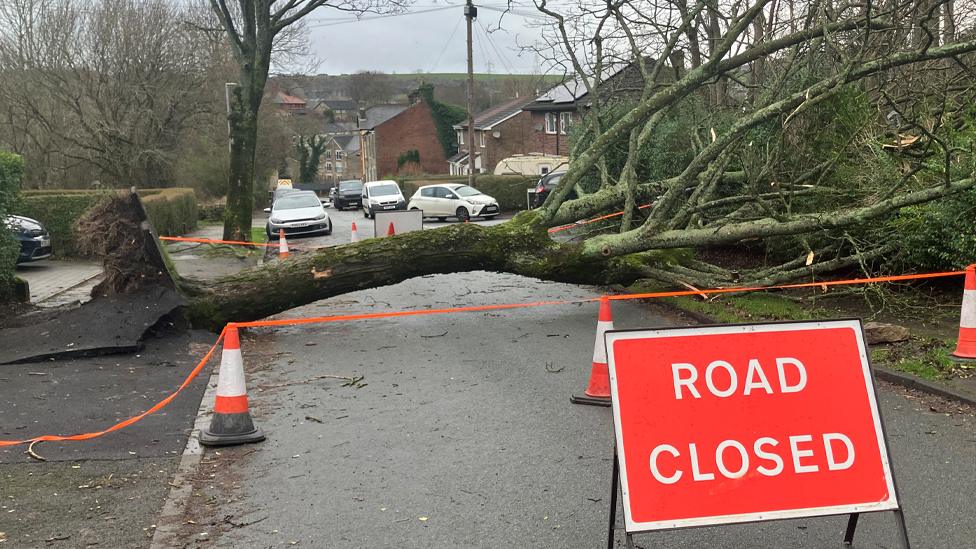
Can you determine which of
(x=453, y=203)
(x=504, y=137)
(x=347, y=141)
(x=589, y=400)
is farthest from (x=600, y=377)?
(x=347, y=141)

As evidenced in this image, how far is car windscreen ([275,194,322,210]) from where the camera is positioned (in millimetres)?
28938

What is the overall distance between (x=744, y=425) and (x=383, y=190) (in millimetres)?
38099

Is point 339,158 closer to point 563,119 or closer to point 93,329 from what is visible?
point 563,119

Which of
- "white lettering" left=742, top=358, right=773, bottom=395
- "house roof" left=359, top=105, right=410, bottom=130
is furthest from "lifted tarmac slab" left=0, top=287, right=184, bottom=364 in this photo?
"house roof" left=359, top=105, right=410, bottom=130

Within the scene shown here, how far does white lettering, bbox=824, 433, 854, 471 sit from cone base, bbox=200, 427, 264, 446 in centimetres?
410

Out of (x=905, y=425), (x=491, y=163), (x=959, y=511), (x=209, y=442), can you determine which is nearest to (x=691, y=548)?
(x=959, y=511)

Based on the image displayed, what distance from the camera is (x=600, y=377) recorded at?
7.37m

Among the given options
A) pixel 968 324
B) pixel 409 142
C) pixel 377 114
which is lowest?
pixel 968 324

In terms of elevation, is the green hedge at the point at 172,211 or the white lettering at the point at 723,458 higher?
the green hedge at the point at 172,211

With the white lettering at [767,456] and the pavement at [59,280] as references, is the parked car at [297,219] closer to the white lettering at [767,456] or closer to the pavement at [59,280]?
the pavement at [59,280]

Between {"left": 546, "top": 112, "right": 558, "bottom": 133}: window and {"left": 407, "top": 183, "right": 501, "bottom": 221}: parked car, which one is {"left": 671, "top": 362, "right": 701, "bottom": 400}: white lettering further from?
{"left": 546, "top": 112, "right": 558, "bottom": 133}: window

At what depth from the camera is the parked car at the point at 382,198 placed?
39.8 meters

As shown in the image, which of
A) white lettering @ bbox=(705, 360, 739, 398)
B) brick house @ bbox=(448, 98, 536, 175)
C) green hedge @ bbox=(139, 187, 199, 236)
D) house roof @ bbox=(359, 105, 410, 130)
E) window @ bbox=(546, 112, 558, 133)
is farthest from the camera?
house roof @ bbox=(359, 105, 410, 130)

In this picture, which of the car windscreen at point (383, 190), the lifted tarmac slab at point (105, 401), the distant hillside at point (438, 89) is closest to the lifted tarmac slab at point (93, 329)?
the lifted tarmac slab at point (105, 401)
